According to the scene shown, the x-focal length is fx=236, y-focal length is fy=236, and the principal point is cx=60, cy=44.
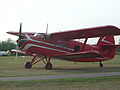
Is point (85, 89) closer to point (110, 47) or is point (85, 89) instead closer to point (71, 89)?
point (71, 89)

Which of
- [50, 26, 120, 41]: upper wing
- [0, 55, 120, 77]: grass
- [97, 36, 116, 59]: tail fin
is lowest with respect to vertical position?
[0, 55, 120, 77]: grass

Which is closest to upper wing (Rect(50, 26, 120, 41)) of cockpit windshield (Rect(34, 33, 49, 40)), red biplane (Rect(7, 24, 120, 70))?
red biplane (Rect(7, 24, 120, 70))

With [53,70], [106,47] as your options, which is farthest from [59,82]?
[106,47]

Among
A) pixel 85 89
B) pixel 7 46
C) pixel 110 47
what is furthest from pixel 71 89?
pixel 7 46

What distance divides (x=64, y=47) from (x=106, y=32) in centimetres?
371

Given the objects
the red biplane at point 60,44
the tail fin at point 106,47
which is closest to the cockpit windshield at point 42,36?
the red biplane at point 60,44

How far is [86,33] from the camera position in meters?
17.3

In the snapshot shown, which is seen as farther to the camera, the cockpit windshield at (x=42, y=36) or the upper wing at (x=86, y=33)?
the cockpit windshield at (x=42, y=36)

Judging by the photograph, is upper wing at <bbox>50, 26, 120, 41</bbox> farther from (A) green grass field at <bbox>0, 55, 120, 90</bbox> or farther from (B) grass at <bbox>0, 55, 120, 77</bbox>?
(A) green grass field at <bbox>0, 55, 120, 90</bbox>

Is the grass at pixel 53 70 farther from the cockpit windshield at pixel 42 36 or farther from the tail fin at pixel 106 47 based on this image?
the cockpit windshield at pixel 42 36

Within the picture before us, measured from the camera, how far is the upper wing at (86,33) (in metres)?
15.3

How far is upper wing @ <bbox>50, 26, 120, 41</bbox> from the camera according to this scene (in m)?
15.3

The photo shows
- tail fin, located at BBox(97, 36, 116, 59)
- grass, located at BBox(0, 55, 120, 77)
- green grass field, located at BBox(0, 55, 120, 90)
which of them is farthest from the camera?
tail fin, located at BBox(97, 36, 116, 59)

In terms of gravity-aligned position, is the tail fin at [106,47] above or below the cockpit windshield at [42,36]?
below
